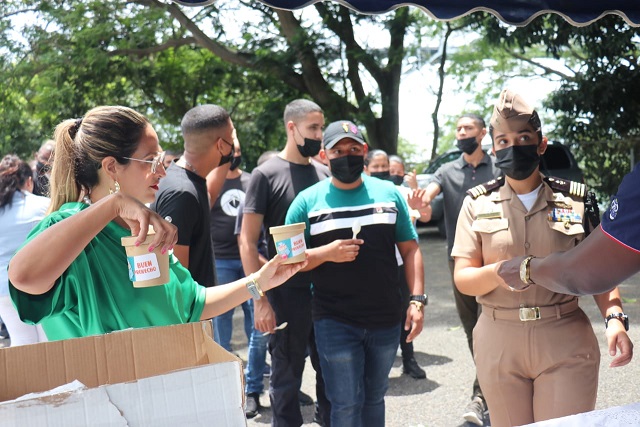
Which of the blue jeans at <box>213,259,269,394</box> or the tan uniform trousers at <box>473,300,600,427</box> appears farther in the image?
the blue jeans at <box>213,259,269,394</box>

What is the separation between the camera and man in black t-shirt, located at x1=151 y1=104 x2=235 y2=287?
4.24 meters

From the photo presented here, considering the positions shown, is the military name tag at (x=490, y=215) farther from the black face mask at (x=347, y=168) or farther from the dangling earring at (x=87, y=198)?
the dangling earring at (x=87, y=198)

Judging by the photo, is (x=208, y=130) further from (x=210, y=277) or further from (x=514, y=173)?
(x=514, y=173)

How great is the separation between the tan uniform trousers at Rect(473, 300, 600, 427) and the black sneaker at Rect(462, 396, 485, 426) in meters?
2.04

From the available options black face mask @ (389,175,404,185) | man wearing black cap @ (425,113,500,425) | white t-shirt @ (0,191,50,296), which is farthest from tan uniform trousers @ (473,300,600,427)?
black face mask @ (389,175,404,185)

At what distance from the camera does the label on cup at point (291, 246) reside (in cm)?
307

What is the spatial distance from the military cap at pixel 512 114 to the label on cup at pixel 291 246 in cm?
119

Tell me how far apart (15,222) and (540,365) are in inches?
187

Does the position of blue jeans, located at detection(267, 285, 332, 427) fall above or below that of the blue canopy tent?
below

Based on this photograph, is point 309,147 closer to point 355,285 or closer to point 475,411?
point 355,285

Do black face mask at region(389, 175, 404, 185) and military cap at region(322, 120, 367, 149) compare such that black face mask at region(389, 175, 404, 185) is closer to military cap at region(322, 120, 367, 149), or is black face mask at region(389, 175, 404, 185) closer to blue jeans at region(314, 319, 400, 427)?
military cap at region(322, 120, 367, 149)

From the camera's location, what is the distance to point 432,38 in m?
22.2

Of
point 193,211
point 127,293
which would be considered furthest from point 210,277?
point 127,293

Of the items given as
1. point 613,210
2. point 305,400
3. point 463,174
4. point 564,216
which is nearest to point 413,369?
point 305,400
